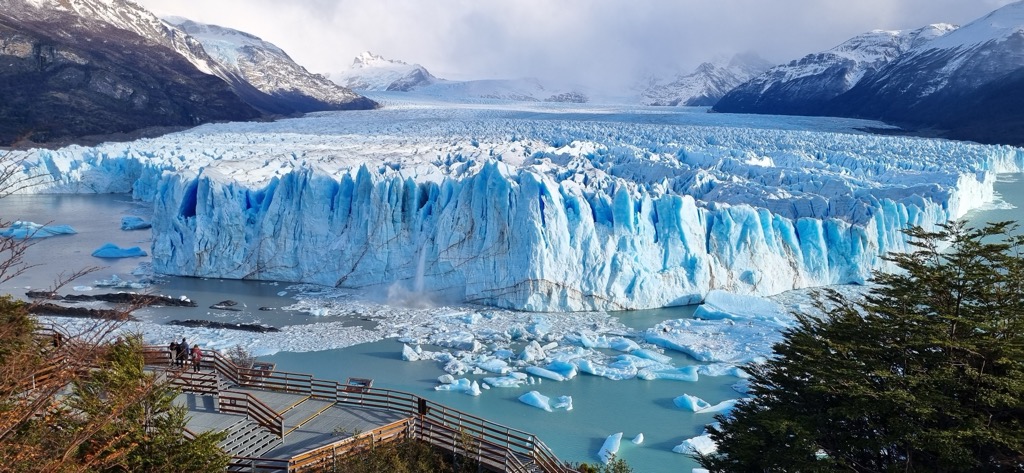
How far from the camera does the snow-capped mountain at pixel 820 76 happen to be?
62469mm

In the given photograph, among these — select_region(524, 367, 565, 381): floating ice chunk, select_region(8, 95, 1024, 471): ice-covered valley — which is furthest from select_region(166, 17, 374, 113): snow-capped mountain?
select_region(524, 367, 565, 381): floating ice chunk

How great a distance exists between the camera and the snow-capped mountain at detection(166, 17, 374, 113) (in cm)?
6719

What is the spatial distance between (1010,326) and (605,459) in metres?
4.17

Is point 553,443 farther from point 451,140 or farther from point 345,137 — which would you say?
point 345,137

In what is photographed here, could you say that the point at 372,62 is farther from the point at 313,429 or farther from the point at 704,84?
the point at 313,429

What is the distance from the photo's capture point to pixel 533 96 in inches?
3777

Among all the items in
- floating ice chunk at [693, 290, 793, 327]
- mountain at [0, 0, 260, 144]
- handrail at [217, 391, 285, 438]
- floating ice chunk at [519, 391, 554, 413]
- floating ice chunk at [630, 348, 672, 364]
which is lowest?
floating ice chunk at [519, 391, 554, 413]

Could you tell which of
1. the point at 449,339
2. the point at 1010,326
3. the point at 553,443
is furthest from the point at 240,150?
the point at 1010,326

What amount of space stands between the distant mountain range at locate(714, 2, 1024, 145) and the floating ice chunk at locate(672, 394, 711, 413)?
36792 mm

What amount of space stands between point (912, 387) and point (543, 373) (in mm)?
5783

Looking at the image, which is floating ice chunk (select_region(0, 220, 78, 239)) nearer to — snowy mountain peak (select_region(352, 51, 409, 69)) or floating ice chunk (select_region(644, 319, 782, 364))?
floating ice chunk (select_region(644, 319, 782, 364))

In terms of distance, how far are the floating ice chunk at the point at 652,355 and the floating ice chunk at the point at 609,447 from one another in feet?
8.53

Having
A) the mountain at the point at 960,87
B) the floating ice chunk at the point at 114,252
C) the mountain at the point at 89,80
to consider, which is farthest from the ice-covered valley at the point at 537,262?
the mountain at the point at 960,87

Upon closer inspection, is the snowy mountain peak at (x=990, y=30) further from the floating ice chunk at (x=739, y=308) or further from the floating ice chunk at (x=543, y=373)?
the floating ice chunk at (x=543, y=373)
